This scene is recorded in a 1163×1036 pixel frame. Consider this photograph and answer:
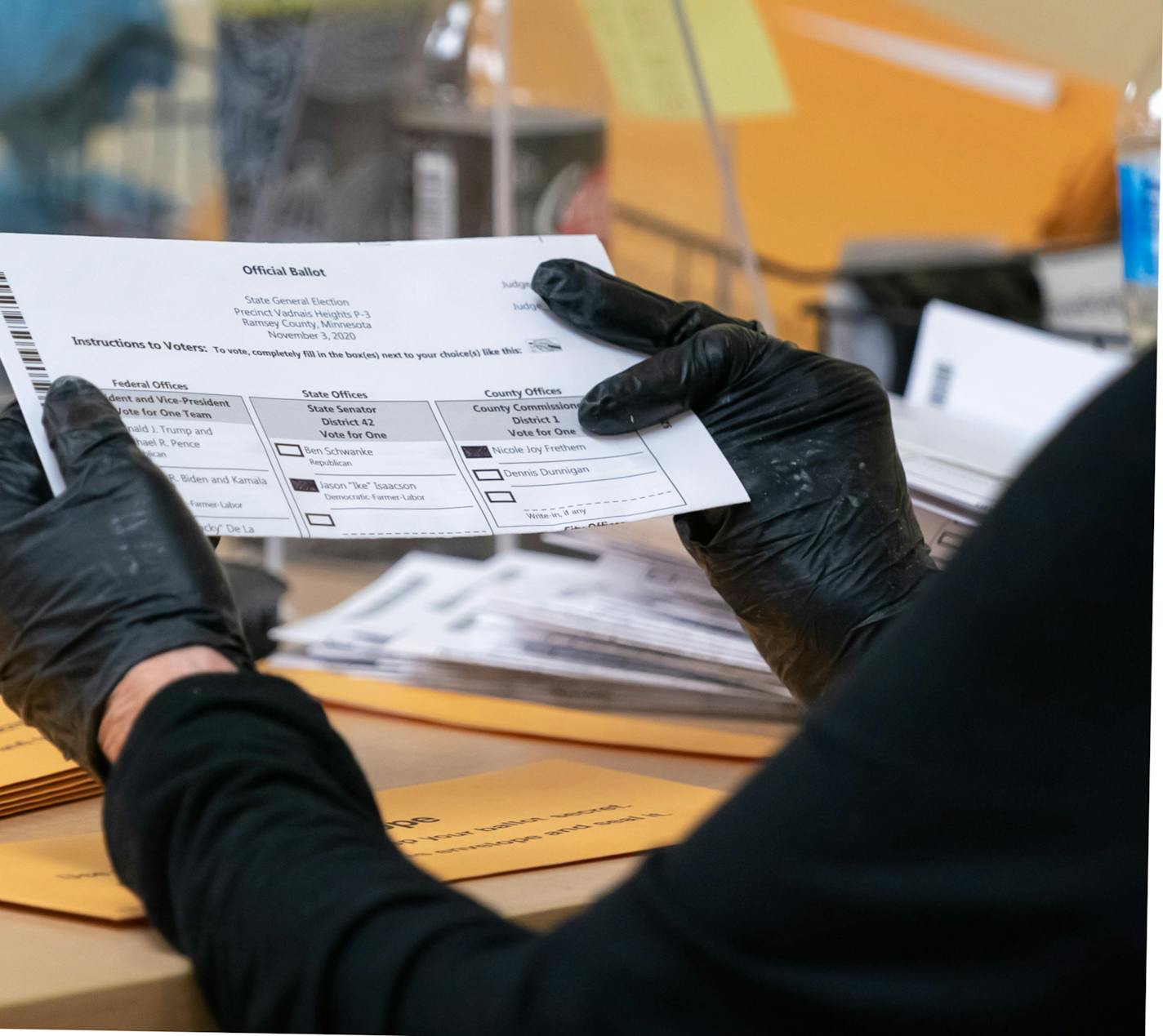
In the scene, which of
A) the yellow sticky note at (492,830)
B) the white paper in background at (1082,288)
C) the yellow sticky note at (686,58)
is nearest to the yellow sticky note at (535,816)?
the yellow sticky note at (492,830)

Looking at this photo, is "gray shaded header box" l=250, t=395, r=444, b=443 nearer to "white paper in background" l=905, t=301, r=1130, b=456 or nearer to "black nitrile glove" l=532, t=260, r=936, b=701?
"black nitrile glove" l=532, t=260, r=936, b=701

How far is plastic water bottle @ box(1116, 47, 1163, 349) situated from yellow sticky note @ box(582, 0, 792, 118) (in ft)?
1.01

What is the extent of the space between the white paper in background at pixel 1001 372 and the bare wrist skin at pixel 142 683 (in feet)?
2.87

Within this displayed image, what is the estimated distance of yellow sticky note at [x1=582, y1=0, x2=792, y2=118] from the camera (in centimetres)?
126

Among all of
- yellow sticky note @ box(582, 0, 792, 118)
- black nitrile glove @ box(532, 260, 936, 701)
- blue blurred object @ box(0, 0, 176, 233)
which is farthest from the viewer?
blue blurred object @ box(0, 0, 176, 233)

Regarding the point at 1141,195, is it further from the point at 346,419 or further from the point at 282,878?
the point at 282,878

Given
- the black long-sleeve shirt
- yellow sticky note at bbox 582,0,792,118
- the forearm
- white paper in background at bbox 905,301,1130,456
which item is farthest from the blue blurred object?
the black long-sleeve shirt

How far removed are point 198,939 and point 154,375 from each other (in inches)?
11.9

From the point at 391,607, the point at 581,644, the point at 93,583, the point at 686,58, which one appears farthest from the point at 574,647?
the point at 686,58

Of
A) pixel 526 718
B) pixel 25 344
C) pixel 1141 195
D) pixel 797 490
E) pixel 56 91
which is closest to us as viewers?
pixel 25 344

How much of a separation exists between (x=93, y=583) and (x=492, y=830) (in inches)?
9.1

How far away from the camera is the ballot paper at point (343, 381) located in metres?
0.66

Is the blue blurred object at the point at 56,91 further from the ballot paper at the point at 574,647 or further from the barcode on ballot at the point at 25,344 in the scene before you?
the barcode on ballot at the point at 25,344

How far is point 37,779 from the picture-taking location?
74 centimetres
